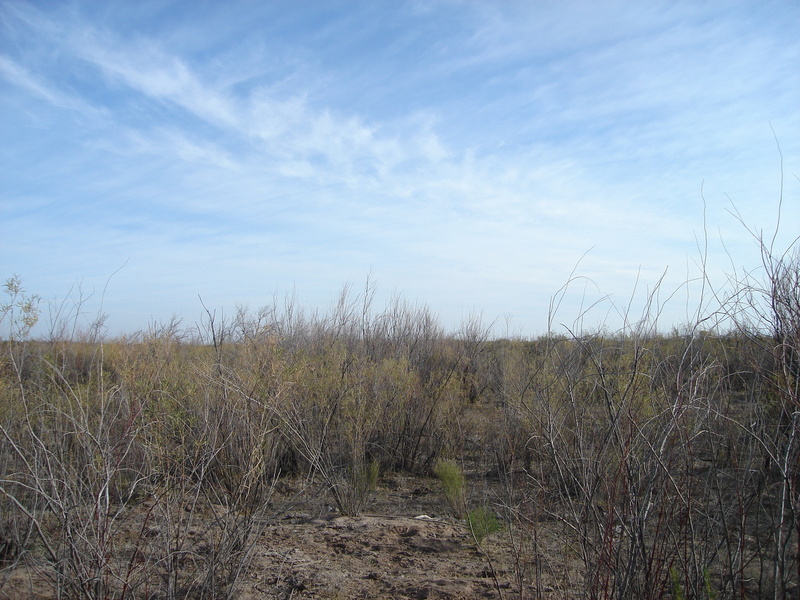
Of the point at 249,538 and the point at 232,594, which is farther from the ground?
the point at 249,538

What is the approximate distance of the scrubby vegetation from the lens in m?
2.63

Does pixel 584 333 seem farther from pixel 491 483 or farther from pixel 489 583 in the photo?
pixel 491 483

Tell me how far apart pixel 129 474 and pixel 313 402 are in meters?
2.22

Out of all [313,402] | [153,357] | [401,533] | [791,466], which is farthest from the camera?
[313,402]

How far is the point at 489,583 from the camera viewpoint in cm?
393

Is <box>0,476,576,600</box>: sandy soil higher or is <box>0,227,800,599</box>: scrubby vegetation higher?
<box>0,227,800,599</box>: scrubby vegetation

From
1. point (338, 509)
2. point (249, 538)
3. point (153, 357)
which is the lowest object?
point (338, 509)

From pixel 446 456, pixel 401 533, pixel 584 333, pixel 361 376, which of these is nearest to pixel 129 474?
pixel 361 376

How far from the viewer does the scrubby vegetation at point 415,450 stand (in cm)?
263

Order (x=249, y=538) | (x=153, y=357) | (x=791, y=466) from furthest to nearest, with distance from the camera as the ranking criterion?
(x=153, y=357) → (x=249, y=538) → (x=791, y=466)

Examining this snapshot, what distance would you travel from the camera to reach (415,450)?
7887 mm

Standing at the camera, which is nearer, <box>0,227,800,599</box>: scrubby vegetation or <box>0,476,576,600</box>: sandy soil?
<box>0,227,800,599</box>: scrubby vegetation

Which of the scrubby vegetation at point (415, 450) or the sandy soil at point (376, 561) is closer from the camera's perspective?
the scrubby vegetation at point (415, 450)

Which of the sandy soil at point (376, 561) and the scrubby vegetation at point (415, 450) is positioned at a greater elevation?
the scrubby vegetation at point (415, 450)
